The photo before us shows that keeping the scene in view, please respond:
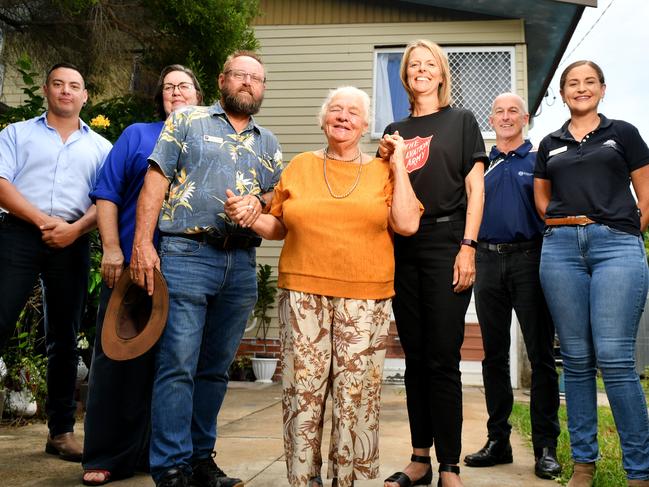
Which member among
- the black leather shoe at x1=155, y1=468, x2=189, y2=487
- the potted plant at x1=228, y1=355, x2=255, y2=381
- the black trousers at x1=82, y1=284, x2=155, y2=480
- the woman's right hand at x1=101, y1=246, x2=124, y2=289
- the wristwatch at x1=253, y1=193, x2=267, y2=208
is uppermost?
the wristwatch at x1=253, y1=193, x2=267, y2=208

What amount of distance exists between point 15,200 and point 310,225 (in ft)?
5.13

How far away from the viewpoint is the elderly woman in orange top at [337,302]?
2.36m

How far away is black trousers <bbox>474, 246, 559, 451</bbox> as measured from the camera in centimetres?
317

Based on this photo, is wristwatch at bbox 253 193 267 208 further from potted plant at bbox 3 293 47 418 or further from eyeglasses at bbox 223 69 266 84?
potted plant at bbox 3 293 47 418

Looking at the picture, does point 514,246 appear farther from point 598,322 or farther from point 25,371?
point 25,371

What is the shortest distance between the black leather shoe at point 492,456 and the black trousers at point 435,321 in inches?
28.0

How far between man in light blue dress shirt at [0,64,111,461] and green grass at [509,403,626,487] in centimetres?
244

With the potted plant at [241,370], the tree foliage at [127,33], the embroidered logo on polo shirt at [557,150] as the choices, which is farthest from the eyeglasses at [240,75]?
the potted plant at [241,370]

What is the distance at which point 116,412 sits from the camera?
2773 millimetres

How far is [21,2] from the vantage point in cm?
513

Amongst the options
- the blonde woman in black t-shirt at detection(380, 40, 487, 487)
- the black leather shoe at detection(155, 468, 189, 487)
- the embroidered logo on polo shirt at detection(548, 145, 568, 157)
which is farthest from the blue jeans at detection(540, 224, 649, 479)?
the black leather shoe at detection(155, 468, 189, 487)

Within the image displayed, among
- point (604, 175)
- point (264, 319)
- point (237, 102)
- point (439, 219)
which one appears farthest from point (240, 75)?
point (264, 319)

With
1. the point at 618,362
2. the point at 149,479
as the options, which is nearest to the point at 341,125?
the point at 618,362

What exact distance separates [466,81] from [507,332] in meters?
5.87
